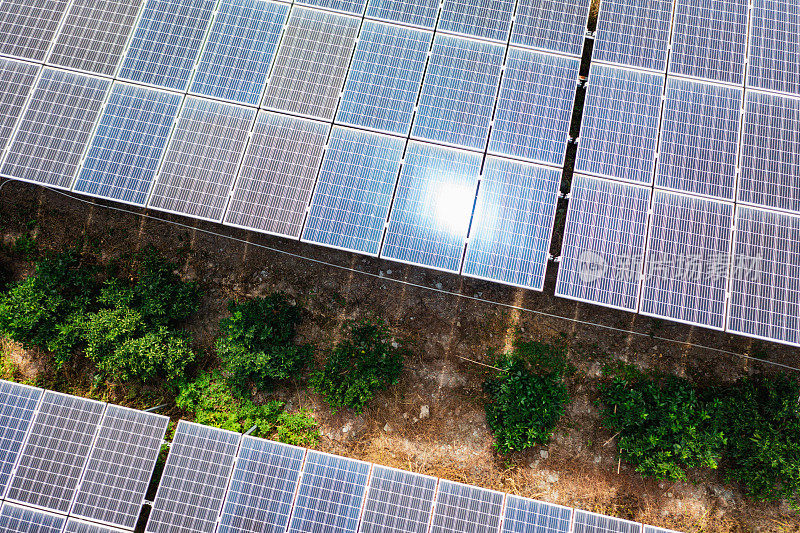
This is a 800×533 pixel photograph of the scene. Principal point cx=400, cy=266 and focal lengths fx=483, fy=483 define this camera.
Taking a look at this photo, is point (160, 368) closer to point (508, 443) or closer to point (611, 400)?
point (508, 443)

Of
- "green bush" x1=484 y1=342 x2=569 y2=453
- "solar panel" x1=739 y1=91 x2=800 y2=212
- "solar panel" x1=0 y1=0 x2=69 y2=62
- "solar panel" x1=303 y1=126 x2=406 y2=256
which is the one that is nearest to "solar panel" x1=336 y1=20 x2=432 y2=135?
"solar panel" x1=303 y1=126 x2=406 y2=256

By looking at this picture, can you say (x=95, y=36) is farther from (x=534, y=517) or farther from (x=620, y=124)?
(x=534, y=517)

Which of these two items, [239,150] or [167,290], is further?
[167,290]

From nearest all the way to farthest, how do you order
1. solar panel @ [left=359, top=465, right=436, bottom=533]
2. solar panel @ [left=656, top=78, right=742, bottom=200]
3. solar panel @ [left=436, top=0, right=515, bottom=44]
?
1. solar panel @ [left=656, top=78, right=742, bottom=200]
2. solar panel @ [left=359, top=465, right=436, bottom=533]
3. solar panel @ [left=436, top=0, right=515, bottom=44]

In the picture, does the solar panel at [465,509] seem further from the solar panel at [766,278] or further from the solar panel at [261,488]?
the solar panel at [766,278]

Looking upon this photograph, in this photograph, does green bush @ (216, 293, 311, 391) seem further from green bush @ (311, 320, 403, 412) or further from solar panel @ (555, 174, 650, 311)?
solar panel @ (555, 174, 650, 311)

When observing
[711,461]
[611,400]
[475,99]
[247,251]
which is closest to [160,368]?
[247,251]

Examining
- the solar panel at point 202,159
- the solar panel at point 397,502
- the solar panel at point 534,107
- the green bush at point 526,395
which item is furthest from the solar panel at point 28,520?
the solar panel at point 534,107
